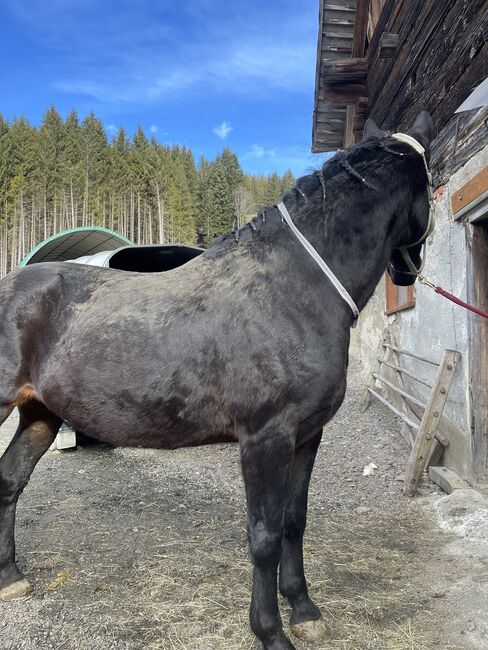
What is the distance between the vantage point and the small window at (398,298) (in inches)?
252

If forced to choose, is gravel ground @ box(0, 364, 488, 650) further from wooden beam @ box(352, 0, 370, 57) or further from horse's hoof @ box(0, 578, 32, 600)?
wooden beam @ box(352, 0, 370, 57)

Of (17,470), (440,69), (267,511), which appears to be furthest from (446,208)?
(17,470)

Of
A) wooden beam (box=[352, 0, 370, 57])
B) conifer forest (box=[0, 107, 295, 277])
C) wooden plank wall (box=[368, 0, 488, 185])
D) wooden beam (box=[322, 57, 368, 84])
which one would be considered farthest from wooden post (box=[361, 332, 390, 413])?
conifer forest (box=[0, 107, 295, 277])

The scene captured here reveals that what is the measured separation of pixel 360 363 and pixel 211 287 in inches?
345

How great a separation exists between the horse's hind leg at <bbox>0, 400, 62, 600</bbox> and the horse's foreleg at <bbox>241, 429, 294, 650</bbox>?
1486mm

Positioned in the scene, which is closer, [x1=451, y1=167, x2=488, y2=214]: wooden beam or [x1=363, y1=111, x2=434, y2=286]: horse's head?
[x1=363, y1=111, x2=434, y2=286]: horse's head

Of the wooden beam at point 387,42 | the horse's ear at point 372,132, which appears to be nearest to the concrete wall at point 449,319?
the horse's ear at point 372,132

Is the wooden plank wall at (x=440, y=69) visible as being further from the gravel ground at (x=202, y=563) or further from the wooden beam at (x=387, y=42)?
the gravel ground at (x=202, y=563)

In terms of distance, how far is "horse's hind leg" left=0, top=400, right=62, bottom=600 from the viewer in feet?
8.85

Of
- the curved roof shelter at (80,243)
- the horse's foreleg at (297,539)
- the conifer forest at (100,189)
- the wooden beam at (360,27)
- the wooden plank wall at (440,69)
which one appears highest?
the conifer forest at (100,189)

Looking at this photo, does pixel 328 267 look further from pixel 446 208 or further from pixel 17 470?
pixel 446 208

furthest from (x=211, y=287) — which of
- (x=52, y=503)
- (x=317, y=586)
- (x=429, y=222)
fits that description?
(x=52, y=503)

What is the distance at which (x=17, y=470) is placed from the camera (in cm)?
283

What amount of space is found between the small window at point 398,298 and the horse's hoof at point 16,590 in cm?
534
